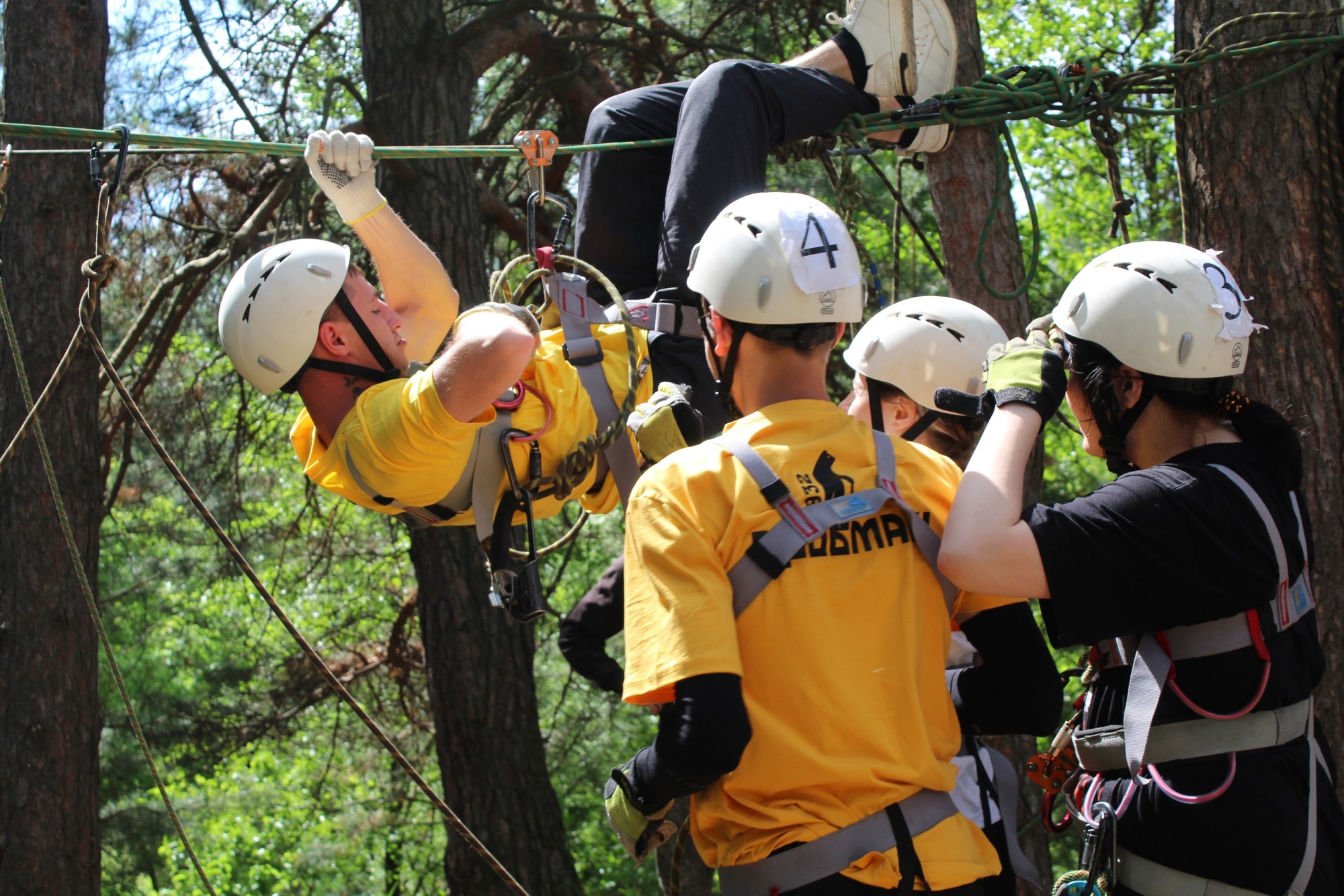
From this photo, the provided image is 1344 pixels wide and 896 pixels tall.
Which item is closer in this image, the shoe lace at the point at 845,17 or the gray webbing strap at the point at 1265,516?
the gray webbing strap at the point at 1265,516

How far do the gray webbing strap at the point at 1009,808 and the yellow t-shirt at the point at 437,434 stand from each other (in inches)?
42.4

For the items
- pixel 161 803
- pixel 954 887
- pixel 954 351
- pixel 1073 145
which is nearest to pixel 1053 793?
pixel 954 887

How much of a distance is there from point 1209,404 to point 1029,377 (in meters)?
0.37

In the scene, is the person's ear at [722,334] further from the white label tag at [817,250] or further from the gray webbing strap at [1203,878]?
the gray webbing strap at [1203,878]

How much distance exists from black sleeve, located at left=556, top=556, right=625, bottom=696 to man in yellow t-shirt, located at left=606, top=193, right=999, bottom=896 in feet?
8.07

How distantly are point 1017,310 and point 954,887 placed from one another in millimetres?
2900

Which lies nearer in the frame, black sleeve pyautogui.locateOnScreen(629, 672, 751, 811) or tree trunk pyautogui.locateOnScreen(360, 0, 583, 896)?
black sleeve pyautogui.locateOnScreen(629, 672, 751, 811)

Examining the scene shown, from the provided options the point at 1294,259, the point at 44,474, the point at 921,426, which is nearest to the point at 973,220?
the point at 1294,259

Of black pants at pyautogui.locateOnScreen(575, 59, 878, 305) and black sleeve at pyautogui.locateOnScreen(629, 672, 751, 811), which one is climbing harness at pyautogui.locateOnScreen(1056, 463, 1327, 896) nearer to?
black sleeve at pyautogui.locateOnScreen(629, 672, 751, 811)

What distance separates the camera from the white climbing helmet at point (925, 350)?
2.69m

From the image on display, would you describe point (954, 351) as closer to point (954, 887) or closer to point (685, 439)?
point (685, 439)

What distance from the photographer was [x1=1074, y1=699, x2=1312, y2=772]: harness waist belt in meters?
1.93

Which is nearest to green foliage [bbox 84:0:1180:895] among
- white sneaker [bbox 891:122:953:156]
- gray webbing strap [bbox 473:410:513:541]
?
white sneaker [bbox 891:122:953:156]

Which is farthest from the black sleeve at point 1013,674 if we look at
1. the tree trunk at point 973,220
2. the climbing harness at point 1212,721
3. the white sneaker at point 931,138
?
the tree trunk at point 973,220
